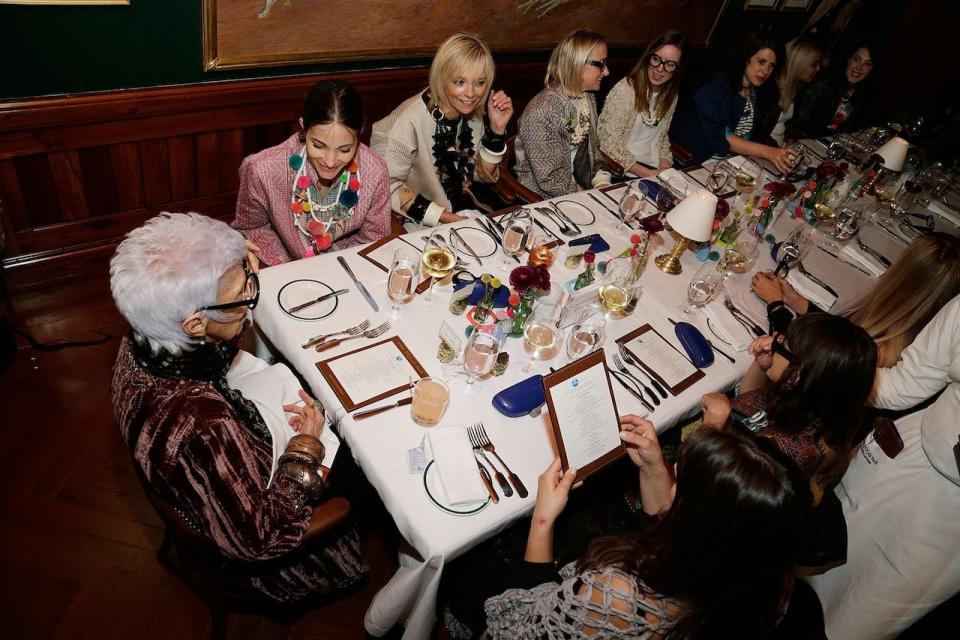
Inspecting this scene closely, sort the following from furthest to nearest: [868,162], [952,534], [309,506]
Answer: [868,162] → [952,534] → [309,506]

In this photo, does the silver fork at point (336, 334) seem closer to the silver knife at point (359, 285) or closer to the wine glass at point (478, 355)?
the silver knife at point (359, 285)

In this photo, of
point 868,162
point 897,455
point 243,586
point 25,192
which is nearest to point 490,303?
point 243,586

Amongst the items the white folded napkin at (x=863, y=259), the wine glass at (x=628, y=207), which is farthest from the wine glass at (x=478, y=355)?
the white folded napkin at (x=863, y=259)

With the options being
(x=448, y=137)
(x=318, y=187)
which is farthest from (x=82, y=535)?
(x=448, y=137)

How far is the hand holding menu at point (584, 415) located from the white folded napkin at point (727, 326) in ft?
2.72

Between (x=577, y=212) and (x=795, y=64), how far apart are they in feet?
10.3

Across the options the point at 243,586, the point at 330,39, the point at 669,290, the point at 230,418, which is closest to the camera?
the point at 230,418

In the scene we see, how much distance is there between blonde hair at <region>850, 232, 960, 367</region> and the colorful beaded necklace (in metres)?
2.23

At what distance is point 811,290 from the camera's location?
2.63m

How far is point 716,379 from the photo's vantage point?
2.10 metres

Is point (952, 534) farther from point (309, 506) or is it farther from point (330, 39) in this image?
point (330, 39)

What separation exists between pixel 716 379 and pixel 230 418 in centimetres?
165

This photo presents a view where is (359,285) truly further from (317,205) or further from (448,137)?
(448,137)

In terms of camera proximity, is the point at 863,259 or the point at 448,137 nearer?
the point at 863,259
